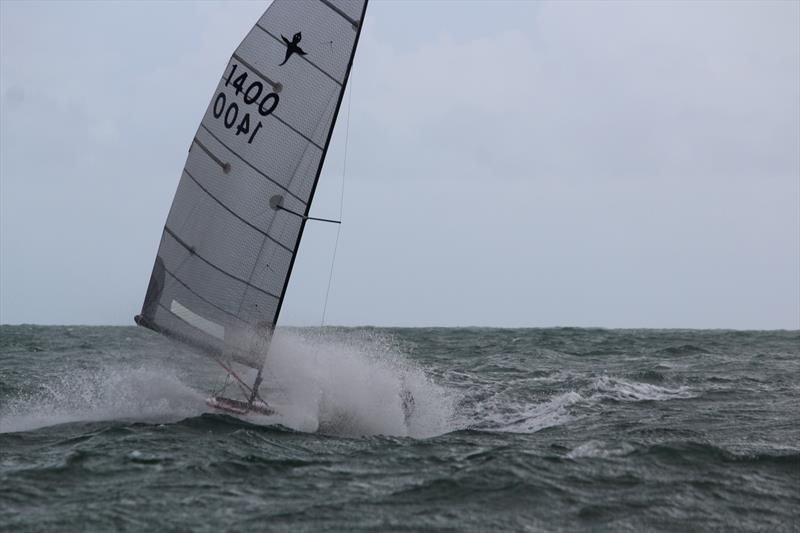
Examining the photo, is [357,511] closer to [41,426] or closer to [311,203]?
[311,203]

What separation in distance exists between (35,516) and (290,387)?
6646 millimetres

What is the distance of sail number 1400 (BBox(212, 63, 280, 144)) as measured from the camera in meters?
12.9

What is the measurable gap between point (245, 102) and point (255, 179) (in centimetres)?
106

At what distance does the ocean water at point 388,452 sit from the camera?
8.34 metres

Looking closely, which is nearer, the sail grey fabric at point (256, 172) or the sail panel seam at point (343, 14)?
the sail panel seam at point (343, 14)

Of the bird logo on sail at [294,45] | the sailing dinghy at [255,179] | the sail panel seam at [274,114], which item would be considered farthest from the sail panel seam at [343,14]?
the sail panel seam at [274,114]

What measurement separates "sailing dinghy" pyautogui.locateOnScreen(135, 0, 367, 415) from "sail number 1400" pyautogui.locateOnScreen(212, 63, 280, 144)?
1 centimetres

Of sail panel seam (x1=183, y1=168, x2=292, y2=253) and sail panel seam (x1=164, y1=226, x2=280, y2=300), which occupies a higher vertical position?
sail panel seam (x1=183, y1=168, x2=292, y2=253)

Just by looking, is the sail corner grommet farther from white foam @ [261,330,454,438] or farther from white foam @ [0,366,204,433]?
white foam @ [0,366,204,433]

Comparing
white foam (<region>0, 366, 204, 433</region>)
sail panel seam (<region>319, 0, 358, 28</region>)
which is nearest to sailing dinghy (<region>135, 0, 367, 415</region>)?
sail panel seam (<region>319, 0, 358, 28</region>)

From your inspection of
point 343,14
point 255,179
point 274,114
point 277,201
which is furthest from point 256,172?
point 343,14

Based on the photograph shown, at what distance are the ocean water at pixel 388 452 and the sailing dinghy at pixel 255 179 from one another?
52.0 inches

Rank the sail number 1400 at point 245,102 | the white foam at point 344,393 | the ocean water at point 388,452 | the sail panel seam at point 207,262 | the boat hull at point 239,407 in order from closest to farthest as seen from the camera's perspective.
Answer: the ocean water at point 388,452 → the sail number 1400 at point 245,102 → the sail panel seam at point 207,262 → the boat hull at point 239,407 → the white foam at point 344,393

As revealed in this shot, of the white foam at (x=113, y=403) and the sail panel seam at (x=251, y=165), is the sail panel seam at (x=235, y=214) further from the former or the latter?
the white foam at (x=113, y=403)
